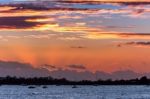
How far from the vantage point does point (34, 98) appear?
527 feet

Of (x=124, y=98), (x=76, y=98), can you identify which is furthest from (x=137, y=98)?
(x=76, y=98)

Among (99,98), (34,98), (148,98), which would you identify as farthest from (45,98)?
(148,98)

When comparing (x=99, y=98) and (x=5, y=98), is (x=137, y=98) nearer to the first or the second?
(x=99, y=98)

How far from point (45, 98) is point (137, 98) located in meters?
22.4

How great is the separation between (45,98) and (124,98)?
19.4 meters

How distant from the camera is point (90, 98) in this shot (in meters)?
161

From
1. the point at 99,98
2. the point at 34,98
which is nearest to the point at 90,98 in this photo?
the point at 99,98

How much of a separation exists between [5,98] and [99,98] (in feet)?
77.1

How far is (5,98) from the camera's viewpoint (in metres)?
165

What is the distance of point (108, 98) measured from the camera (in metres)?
163

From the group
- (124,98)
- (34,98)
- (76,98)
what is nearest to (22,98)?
(34,98)

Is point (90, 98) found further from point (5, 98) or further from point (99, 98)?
point (5, 98)

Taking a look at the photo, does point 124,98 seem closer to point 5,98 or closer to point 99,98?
point 99,98

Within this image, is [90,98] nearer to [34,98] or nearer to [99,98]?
[99,98]
